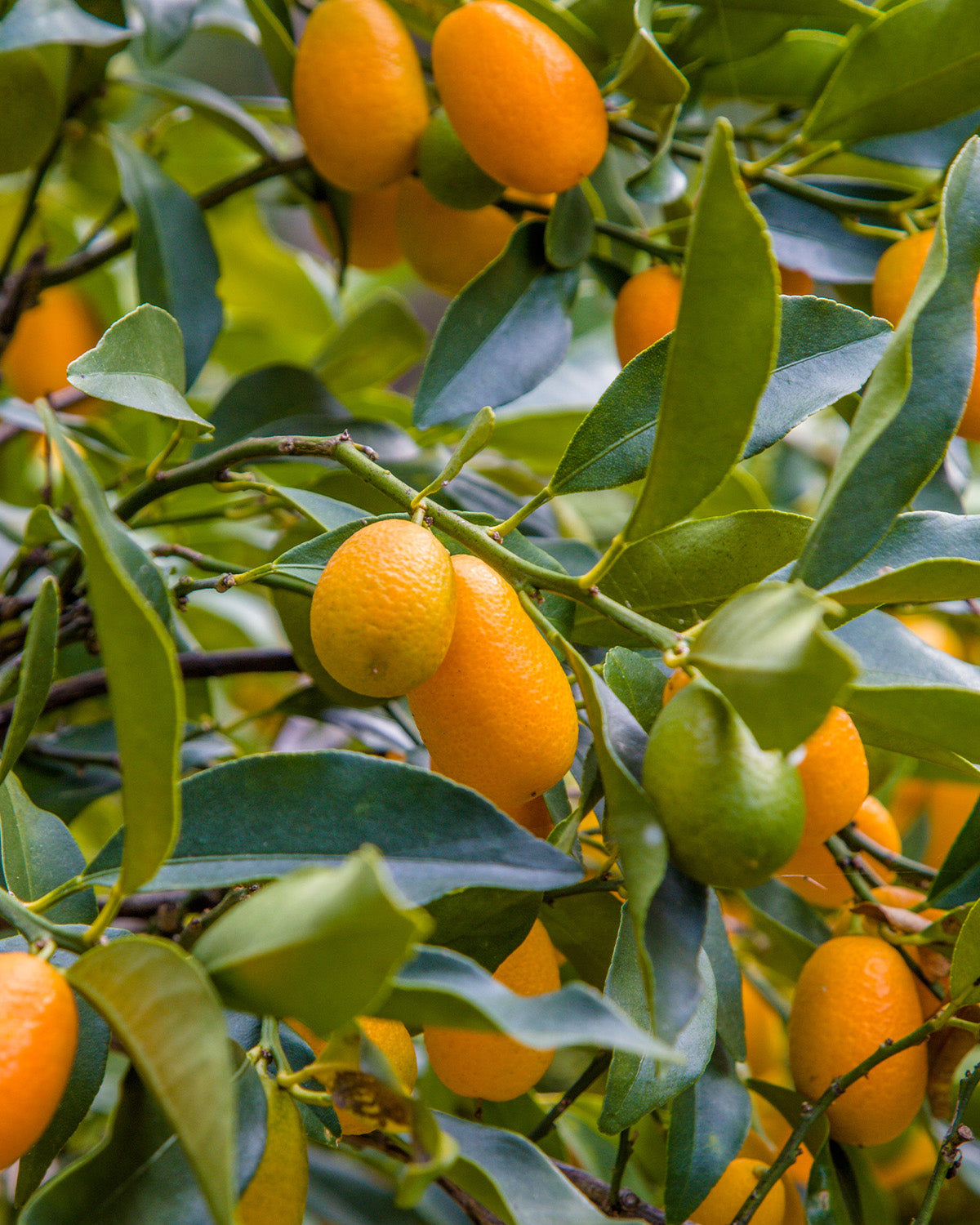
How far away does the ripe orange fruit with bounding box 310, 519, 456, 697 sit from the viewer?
0.43 meters

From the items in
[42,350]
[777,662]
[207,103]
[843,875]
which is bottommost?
[843,875]

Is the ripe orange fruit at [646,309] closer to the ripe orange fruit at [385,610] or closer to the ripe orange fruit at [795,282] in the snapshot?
the ripe orange fruit at [795,282]

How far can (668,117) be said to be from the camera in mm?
750

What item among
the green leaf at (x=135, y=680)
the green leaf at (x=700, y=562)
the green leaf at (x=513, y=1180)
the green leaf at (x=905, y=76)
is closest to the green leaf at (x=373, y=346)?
the green leaf at (x=905, y=76)

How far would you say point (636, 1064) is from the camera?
474 mm

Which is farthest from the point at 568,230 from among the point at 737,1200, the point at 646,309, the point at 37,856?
the point at 737,1200

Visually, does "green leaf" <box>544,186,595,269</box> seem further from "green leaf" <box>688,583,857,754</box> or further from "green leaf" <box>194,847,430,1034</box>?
"green leaf" <box>194,847,430,1034</box>

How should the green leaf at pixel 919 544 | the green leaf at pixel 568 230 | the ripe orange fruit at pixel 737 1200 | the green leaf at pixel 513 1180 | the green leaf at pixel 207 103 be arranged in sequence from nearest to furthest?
1. the green leaf at pixel 513 1180
2. the green leaf at pixel 919 544
3. the ripe orange fruit at pixel 737 1200
4. the green leaf at pixel 568 230
5. the green leaf at pixel 207 103

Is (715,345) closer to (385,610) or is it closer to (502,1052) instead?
(385,610)

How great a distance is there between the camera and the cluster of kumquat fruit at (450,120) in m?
0.65

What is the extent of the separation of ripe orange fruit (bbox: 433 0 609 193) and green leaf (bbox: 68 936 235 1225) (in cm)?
52

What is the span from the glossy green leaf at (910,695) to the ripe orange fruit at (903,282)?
0.79ft

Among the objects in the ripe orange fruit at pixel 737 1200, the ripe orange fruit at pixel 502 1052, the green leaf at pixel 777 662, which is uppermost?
the green leaf at pixel 777 662

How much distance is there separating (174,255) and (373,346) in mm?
252
